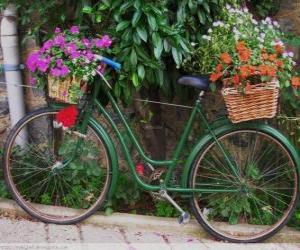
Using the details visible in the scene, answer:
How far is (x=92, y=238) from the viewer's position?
421cm

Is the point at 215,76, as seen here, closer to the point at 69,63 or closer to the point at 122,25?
the point at 122,25

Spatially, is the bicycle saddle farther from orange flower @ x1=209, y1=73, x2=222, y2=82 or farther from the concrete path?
the concrete path

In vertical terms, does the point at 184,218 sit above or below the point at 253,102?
below

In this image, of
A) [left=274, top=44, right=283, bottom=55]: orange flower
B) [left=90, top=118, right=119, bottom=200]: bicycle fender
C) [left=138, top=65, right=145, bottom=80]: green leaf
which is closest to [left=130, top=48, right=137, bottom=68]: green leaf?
[left=138, top=65, right=145, bottom=80]: green leaf

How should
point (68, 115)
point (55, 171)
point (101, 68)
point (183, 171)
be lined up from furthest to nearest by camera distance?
point (55, 171) → point (183, 171) → point (68, 115) → point (101, 68)

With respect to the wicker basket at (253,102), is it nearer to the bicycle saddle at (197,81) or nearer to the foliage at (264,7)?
the bicycle saddle at (197,81)

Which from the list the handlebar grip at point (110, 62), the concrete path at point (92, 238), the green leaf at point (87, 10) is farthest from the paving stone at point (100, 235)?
the green leaf at point (87, 10)

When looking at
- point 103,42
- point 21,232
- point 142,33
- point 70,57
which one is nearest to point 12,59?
point 70,57

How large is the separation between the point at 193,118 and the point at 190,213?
833 mm

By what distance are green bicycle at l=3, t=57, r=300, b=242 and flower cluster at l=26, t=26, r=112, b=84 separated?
0.56 ft

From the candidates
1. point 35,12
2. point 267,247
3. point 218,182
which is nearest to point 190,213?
point 218,182

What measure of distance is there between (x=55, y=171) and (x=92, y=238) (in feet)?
1.98

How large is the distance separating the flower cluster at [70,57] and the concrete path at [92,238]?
1.15 meters

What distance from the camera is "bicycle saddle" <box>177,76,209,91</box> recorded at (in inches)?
161
